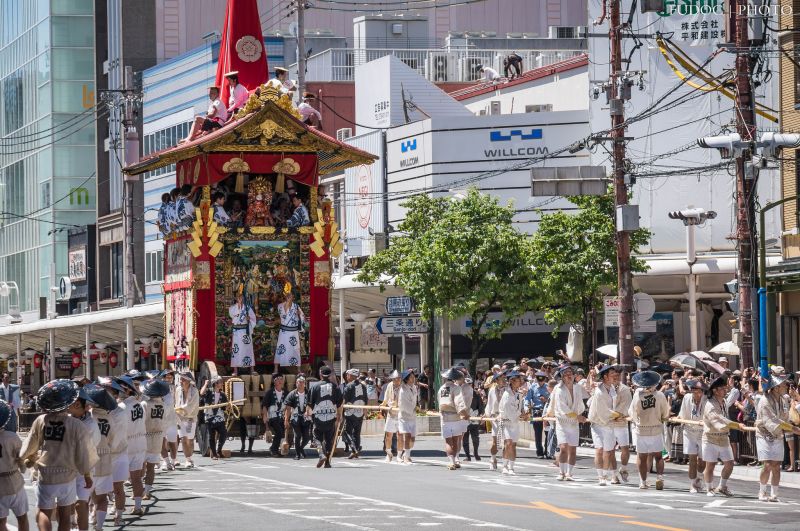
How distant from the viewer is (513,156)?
58.4 metres

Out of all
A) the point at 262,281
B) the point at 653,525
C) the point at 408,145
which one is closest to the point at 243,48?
the point at 262,281

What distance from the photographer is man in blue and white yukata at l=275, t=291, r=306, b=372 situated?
34875 millimetres

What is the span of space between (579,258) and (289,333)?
42.6 ft

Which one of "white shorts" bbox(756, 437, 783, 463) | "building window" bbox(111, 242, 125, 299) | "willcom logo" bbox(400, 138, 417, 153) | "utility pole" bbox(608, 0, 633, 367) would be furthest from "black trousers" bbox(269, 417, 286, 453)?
"building window" bbox(111, 242, 125, 299)

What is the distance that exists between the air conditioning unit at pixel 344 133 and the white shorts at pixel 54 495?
163 ft

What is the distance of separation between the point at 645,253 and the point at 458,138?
10.2 metres

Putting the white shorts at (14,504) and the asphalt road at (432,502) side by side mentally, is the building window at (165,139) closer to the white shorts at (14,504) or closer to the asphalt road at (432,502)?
the asphalt road at (432,502)

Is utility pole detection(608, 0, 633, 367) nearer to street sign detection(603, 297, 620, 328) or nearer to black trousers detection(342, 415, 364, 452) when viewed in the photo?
street sign detection(603, 297, 620, 328)

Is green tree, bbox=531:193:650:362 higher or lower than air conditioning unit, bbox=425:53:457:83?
lower

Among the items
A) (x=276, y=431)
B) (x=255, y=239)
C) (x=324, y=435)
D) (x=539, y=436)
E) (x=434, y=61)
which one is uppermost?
(x=434, y=61)

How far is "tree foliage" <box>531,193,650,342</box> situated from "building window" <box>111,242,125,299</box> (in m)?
42.1

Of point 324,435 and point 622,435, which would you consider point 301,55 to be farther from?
point 622,435

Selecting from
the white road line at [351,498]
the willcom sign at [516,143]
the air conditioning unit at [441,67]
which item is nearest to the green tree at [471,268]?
the willcom sign at [516,143]

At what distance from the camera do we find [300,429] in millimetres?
32625
